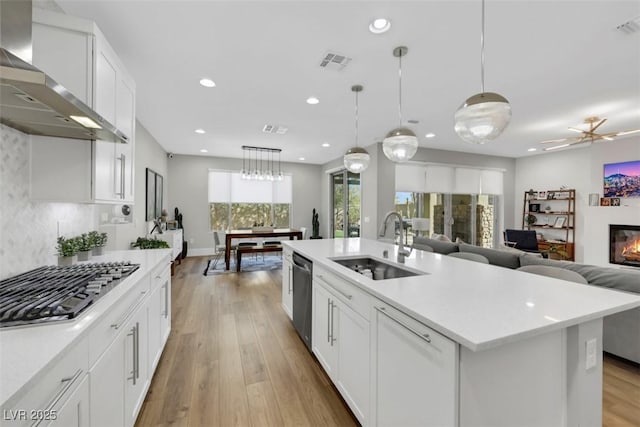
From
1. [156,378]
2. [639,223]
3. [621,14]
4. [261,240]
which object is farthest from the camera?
[261,240]

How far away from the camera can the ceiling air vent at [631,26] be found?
1.99 metres

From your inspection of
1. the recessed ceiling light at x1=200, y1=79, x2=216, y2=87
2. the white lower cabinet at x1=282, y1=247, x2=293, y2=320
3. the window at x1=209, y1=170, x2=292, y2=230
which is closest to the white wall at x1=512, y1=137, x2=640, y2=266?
the white lower cabinet at x1=282, y1=247, x2=293, y2=320

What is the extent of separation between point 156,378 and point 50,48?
7.85ft

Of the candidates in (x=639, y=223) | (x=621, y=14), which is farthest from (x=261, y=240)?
(x=639, y=223)

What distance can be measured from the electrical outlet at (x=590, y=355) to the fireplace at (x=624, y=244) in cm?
556

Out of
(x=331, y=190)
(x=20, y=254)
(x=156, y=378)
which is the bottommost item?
(x=156, y=378)

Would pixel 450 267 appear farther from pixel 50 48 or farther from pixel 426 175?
pixel 426 175

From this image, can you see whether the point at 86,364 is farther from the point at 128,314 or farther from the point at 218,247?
the point at 218,247

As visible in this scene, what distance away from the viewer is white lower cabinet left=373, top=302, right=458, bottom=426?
978 millimetres

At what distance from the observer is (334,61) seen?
2547 mm

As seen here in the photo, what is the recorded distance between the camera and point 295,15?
196 centimetres

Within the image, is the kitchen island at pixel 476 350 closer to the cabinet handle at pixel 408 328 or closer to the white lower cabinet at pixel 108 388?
the cabinet handle at pixel 408 328

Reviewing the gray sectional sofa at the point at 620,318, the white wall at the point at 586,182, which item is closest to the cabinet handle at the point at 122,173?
the gray sectional sofa at the point at 620,318

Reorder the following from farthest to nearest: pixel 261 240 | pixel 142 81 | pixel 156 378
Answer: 1. pixel 261 240
2. pixel 142 81
3. pixel 156 378
